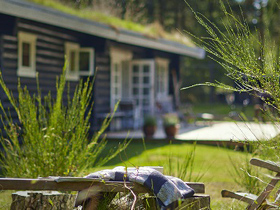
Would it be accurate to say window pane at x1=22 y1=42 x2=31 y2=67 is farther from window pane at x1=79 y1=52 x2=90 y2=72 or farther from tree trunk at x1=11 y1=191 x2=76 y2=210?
tree trunk at x1=11 y1=191 x2=76 y2=210

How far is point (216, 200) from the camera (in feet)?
16.6

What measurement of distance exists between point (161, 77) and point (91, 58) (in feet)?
17.3

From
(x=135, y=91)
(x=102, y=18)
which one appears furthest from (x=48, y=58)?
(x=135, y=91)

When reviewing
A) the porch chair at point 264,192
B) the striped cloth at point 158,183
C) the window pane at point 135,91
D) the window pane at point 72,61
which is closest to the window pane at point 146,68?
the window pane at point 135,91

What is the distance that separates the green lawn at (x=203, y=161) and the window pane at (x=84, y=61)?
6.89ft

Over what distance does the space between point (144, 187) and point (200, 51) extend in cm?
1334

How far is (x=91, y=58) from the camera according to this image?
1119cm

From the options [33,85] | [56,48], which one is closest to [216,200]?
[33,85]

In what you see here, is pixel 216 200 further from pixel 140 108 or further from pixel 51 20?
pixel 140 108

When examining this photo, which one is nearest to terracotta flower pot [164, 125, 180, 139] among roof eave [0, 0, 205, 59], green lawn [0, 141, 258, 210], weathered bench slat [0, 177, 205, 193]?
green lawn [0, 141, 258, 210]

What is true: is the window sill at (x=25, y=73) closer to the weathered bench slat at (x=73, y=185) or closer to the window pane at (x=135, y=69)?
the window pane at (x=135, y=69)

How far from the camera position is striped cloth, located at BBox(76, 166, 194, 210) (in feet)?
10.4

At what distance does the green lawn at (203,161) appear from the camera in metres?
4.84

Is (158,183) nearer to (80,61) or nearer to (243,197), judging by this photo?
(243,197)
